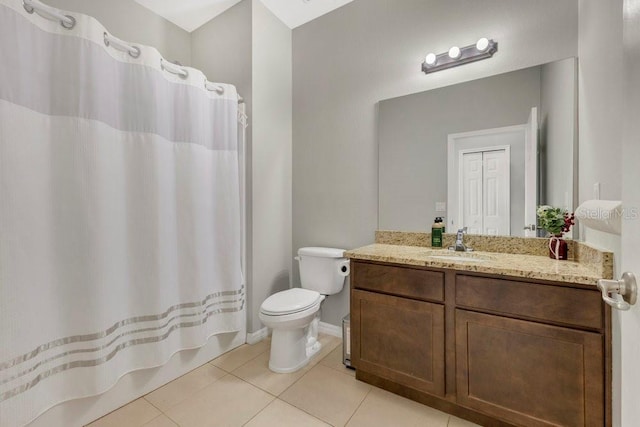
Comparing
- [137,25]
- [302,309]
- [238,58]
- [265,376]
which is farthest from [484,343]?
[137,25]

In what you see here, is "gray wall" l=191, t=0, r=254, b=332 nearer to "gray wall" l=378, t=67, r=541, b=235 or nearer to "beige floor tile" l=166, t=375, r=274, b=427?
"beige floor tile" l=166, t=375, r=274, b=427

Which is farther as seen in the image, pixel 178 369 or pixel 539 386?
pixel 178 369

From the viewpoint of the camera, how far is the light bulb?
5.69ft

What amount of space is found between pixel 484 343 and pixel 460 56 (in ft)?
5.73

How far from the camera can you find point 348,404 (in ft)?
5.13

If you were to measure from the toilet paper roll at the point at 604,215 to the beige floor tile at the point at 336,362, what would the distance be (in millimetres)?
1534

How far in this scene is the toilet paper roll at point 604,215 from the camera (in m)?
0.89

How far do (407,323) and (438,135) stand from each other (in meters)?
1.28

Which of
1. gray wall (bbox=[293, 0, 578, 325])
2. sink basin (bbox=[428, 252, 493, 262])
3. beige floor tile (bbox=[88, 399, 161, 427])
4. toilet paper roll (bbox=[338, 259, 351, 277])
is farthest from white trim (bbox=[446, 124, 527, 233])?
beige floor tile (bbox=[88, 399, 161, 427])

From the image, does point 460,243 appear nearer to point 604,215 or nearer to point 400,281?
point 400,281

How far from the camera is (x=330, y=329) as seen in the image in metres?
2.43

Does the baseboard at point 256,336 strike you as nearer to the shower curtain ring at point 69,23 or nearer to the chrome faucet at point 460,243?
the chrome faucet at point 460,243

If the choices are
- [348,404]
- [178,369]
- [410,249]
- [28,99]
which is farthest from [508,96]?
[178,369]

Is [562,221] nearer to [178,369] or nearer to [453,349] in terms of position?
[453,349]
